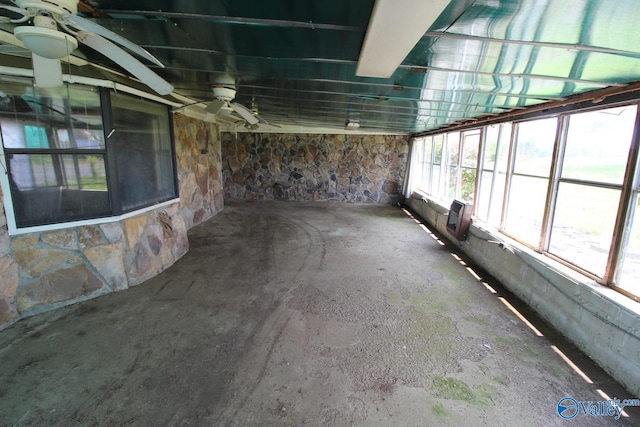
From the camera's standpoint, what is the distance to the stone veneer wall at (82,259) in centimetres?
276

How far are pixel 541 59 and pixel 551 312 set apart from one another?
2.42 meters

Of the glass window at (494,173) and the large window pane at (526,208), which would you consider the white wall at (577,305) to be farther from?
the glass window at (494,173)

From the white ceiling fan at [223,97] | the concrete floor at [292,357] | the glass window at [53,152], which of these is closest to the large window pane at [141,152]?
the glass window at [53,152]

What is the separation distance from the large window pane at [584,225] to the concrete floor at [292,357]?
2.49 ft

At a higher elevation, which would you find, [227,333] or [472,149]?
[472,149]

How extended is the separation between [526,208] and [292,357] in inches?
137

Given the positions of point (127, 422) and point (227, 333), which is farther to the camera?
point (227, 333)

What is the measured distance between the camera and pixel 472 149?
5.49 metres

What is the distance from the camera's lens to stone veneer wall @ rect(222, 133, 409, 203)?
884 centimetres

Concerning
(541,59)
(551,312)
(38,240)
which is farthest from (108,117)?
(551,312)

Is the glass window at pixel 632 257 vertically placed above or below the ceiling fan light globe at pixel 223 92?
below

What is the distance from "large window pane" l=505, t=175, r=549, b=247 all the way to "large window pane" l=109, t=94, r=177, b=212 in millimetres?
4966

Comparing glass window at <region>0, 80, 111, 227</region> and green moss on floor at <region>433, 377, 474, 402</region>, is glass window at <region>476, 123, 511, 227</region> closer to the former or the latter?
green moss on floor at <region>433, 377, 474, 402</region>

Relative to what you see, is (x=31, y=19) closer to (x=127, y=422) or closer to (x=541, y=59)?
(x=127, y=422)
